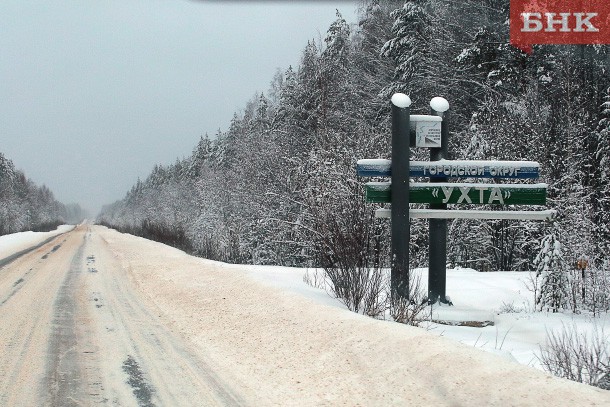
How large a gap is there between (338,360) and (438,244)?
4.67 meters

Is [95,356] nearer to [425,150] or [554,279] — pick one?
[554,279]

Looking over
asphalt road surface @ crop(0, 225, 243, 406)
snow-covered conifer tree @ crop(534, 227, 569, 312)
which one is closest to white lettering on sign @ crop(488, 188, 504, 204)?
snow-covered conifer tree @ crop(534, 227, 569, 312)

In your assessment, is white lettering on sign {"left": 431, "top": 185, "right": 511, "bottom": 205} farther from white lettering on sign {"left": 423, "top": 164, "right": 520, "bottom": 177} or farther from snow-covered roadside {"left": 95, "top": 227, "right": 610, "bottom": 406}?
snow-covered roadside {"left": 95, "top": 227, "right": 610, "bottom": 406}

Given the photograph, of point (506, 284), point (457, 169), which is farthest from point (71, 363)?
point (506, 284)

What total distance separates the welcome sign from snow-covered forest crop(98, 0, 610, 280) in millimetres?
497

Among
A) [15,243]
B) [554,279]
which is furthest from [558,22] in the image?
[15,243]

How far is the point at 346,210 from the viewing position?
10.1 m

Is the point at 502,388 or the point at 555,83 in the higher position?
the point at 555,83

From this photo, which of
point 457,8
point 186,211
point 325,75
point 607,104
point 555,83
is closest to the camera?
point 607,104

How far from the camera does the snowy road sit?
410cm

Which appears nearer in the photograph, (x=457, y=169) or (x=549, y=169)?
(x=457, y=169)

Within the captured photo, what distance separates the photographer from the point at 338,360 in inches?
205

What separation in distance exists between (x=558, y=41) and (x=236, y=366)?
20.6 m

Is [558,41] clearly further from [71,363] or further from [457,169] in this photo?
[71,363]
